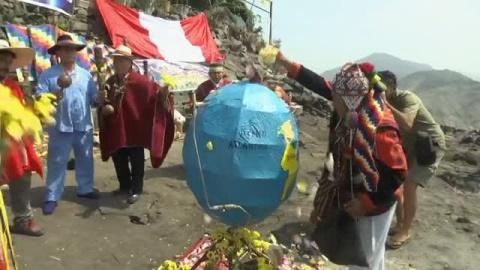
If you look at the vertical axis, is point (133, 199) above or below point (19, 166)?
below

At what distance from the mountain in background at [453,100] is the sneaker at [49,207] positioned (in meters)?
16.4

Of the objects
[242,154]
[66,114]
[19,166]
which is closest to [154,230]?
[66,114]

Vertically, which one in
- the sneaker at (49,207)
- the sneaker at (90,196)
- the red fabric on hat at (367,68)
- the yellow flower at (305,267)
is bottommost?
the sneaker at (90,196)

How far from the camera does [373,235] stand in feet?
10.8

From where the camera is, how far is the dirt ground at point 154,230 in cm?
470

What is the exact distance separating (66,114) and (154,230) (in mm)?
1484

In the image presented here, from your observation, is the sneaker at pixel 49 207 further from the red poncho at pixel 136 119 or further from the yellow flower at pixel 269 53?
the yellow flower at pixel 269 53

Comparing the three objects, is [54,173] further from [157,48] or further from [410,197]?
[157,48]

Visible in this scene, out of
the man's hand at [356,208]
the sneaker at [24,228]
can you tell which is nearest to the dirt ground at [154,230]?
the sneaker at [24,228]

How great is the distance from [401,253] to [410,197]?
1.84 feet

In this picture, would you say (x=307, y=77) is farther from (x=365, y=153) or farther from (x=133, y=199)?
(x=133, y=199)

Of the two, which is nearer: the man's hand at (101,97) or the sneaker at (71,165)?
the man's hand at (101,97)

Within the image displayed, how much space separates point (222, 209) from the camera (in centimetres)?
319

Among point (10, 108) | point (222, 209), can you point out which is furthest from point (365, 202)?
point (10, 108)
